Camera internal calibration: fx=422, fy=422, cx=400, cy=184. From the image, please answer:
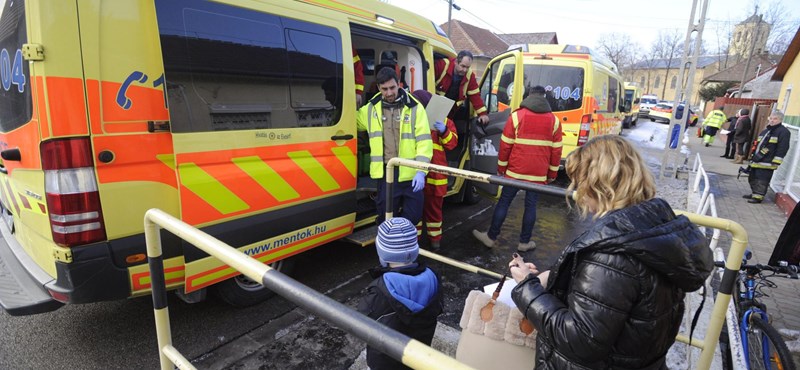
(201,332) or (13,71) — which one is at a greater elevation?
(13,71)

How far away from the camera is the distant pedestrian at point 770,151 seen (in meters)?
7.25

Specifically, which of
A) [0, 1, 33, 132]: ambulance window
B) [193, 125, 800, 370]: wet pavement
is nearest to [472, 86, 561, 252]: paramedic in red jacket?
[193, 125, 800, 370]: wet pavement

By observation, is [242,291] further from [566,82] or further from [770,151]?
[770,151]

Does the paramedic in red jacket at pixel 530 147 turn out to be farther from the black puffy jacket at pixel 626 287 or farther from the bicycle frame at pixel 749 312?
the black puffy jacket at pixel 626 287

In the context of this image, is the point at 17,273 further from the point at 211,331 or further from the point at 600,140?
the point at 600,140

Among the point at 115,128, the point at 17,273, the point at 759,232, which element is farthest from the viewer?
the point at 759,232

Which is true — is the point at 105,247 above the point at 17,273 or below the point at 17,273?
above

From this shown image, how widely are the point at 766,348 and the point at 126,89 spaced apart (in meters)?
3.95

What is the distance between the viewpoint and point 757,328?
260cm

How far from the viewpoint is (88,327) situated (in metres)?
2.99

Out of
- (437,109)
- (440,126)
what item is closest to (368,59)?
(437,109)

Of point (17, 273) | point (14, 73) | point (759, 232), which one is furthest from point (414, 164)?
point (759, 232)

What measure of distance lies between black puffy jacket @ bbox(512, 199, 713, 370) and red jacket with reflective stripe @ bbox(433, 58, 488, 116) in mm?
4138

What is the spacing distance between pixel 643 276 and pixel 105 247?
2.50 m
